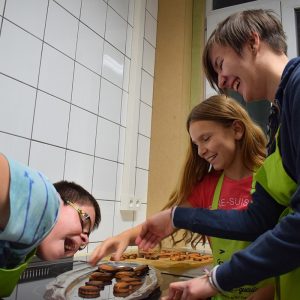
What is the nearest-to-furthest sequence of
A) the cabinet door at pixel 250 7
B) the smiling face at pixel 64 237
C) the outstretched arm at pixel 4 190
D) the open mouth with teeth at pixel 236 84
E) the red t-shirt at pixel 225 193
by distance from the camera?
the outstretched arm at pixel 4 190
the smiling face at pixel 64 237
the open mouth with teeth at pixel 236 84
the red t-shirt at pixel 225 193
the cabinet door at pixel 250 7

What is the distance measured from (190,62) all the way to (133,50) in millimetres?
418

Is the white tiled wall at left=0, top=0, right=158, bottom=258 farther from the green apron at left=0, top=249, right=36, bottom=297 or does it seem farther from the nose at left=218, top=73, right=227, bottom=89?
the nose at left=218, top=73, right=227, bottom=89

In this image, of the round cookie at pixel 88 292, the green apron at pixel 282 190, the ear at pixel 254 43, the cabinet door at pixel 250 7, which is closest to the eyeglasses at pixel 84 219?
the round cookie at pixel 88 292

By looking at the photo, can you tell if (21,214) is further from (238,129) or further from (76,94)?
(76,94)

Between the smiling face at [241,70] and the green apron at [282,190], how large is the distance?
0.15m

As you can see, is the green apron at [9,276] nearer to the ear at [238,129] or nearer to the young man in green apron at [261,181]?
the young man in green apron at [261,181]

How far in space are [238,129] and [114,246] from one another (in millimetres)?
529

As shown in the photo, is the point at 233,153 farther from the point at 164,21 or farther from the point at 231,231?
the point at 164,21

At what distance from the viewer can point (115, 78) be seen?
162 centimetres

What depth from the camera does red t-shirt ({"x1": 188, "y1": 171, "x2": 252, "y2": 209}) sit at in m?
1.00

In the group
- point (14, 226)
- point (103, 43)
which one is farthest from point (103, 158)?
point (14, 226)

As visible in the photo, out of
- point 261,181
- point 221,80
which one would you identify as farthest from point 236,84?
point 261,181

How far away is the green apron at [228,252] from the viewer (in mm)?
843

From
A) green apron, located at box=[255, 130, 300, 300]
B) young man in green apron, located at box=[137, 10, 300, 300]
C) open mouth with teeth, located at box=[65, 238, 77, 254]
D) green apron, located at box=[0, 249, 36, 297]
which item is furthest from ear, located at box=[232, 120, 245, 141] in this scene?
green apron, located at box=[0, 249, 36, 297]
